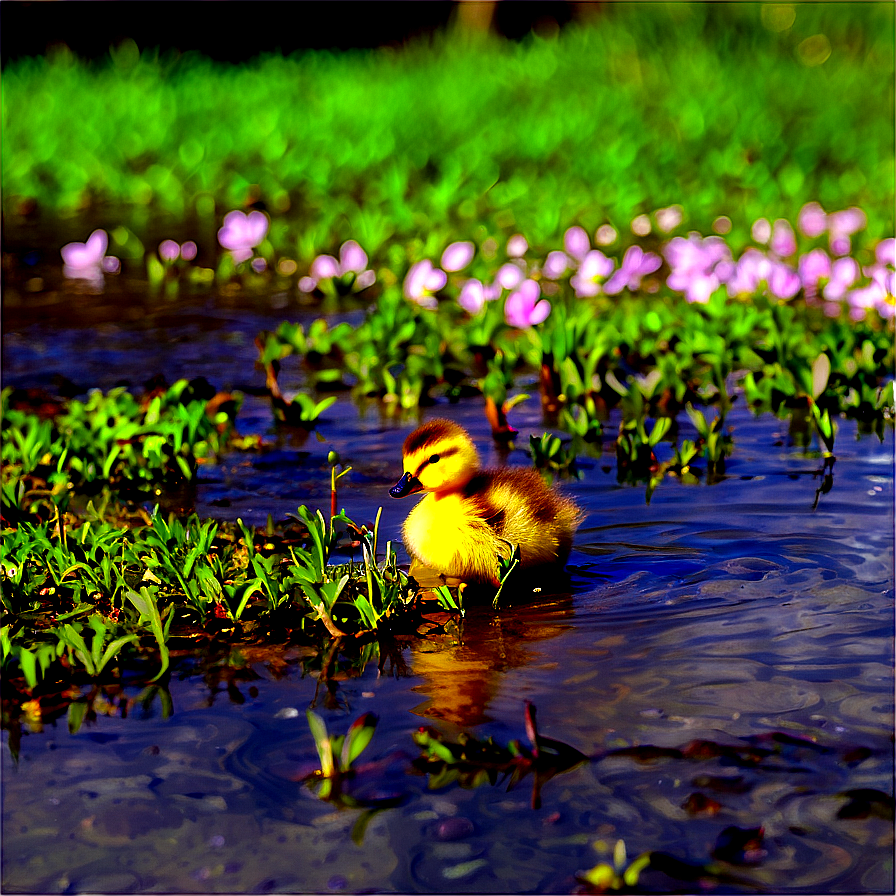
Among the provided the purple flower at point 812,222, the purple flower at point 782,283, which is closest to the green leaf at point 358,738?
the purple flower at point 782,283

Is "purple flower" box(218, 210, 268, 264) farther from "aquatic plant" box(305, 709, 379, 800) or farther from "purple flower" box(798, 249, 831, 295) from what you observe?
"aquatic plant" box(305, 709, 379, 800)

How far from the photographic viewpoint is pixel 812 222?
8570mm

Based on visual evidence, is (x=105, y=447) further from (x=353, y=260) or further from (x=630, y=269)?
(x=630, y=269)

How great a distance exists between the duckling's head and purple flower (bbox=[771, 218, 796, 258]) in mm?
4487

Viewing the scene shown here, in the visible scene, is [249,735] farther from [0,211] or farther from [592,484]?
[0,211]

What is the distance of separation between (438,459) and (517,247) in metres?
4.51

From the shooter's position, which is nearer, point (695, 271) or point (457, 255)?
point (695, 271)

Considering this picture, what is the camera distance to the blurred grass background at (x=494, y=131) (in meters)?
9.54

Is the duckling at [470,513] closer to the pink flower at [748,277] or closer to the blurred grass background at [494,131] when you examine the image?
the pink flower at [748,277]

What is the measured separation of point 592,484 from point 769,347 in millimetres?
1561

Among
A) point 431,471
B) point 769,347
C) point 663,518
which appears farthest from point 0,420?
point 769,347

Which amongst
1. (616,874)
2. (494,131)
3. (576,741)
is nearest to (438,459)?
(576,741)

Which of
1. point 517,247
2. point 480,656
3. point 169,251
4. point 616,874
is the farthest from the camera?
point 169,251

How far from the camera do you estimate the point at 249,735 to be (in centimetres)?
305
